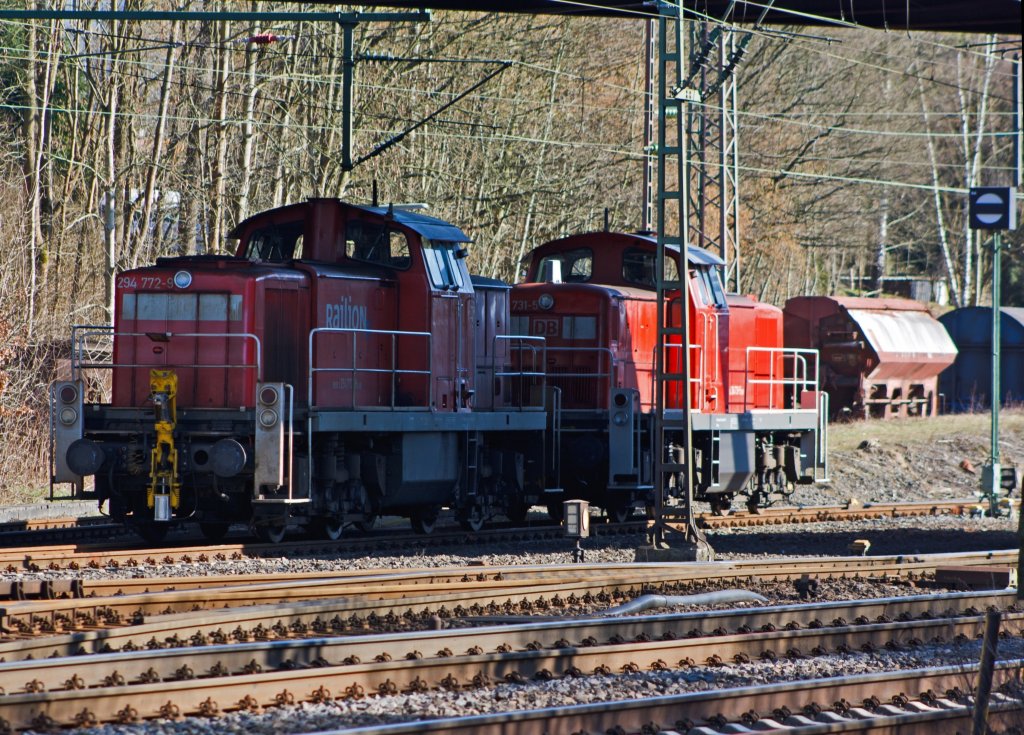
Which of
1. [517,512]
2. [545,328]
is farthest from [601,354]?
[517,512]

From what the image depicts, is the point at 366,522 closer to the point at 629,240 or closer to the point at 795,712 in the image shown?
the point at 629,240

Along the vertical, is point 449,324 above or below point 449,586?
above

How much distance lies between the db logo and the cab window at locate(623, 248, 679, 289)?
4.27 feet

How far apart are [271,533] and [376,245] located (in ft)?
10.9

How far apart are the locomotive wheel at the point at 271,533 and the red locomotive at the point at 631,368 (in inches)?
157

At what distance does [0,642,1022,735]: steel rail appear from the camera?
596cm

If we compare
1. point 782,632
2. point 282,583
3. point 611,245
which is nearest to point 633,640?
point 782,632

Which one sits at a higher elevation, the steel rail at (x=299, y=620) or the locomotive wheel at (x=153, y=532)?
the locomotive wheel at (x=153, y=532)

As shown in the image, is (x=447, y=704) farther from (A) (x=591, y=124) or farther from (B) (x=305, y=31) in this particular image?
(A) (x=591, y=124)

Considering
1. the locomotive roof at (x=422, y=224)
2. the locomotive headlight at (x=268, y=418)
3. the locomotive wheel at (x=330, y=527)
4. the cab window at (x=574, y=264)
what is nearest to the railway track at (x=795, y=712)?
the locomotive headlight at (x=268, y=418)

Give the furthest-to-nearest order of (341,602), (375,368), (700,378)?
(700,378) < (375,368) < (341,602)

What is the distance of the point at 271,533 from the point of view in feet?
43.5

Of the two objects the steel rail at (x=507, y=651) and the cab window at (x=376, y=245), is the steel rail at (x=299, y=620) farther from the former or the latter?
the cab window at (x=376, y=245)

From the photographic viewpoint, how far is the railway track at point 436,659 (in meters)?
6.22
